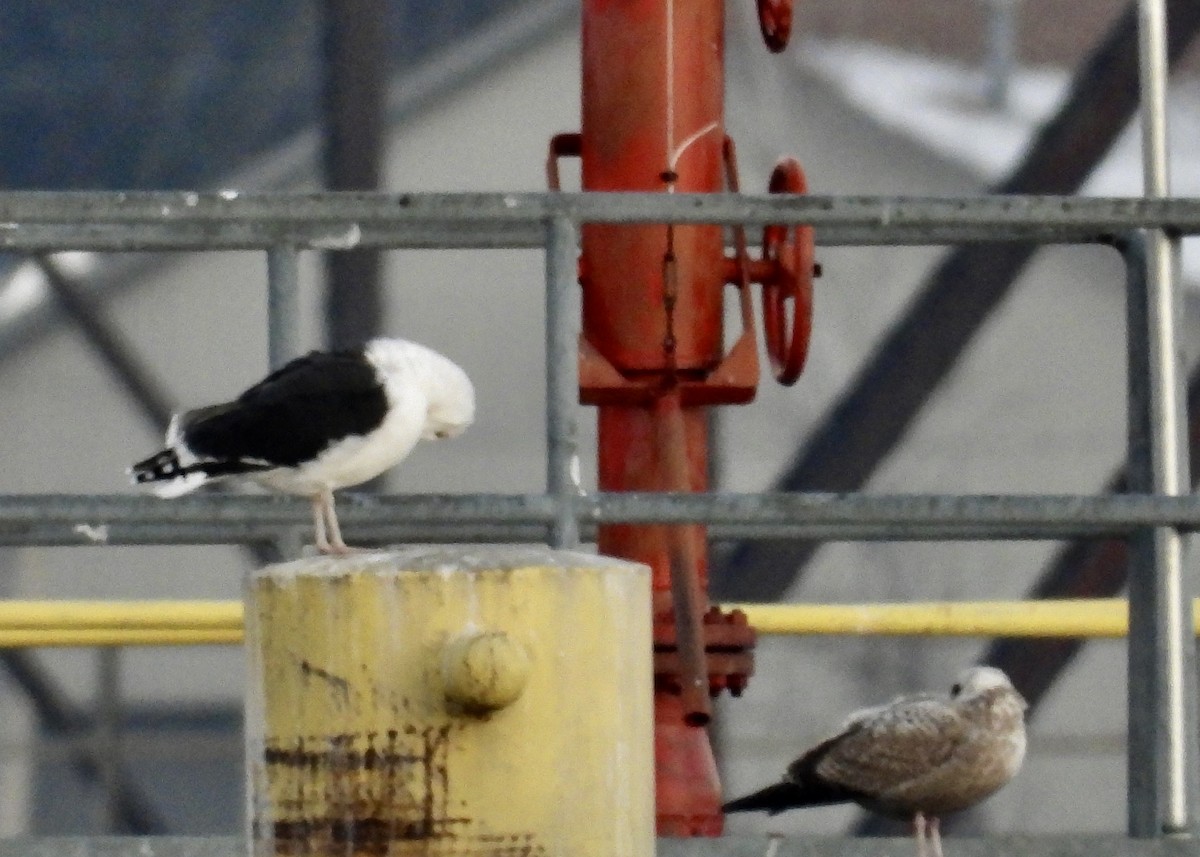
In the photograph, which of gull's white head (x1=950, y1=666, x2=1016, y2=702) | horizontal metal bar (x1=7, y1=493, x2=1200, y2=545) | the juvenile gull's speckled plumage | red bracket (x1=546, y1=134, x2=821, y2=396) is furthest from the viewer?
gull's white head (x1=950, y1=666, x2=1016, y2=702)

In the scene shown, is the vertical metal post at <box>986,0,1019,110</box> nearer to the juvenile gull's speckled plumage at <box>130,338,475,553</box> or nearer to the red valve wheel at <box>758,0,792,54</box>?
the red valve wheel at <box>758,0,792,54</box>

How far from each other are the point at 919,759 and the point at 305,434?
1.63m

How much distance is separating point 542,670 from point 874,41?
19.5m

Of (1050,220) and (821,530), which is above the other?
(1050,220)

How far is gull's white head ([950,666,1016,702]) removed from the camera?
5.54m

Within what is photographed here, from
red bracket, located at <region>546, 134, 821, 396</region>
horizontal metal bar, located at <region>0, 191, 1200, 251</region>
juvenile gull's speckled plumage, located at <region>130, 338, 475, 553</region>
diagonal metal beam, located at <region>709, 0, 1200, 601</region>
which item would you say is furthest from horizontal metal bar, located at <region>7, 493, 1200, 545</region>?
diagonal metal beam, located at <region>709, 0, 1200, 601</region>

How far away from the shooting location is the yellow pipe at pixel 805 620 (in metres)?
5.29

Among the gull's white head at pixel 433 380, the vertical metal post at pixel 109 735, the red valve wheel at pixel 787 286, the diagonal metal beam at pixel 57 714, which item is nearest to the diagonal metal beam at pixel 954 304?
the vertical metal post at pixel 109 735

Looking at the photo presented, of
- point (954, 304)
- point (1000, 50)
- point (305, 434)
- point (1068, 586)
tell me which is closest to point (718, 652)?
point (305, 434)

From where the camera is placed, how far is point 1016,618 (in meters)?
5.33

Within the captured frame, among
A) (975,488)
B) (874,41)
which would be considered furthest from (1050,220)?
(874,41)

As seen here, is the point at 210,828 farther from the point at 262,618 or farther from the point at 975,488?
the point at 262,618

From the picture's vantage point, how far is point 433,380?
15.5ft

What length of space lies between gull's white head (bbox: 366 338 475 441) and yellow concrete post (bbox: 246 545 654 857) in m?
1.36
